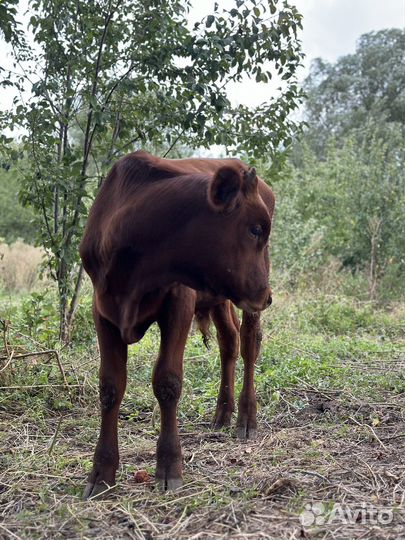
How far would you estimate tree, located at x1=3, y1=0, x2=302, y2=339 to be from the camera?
6.33 metres

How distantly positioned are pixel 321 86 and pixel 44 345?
3403cm

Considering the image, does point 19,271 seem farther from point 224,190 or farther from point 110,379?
point 224,190

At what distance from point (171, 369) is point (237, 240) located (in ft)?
2.78

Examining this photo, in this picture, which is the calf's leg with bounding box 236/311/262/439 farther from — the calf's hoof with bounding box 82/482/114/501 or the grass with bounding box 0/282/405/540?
the calf's hoof with bounding box 82/482/114/501

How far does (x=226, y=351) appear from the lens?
5.65 m

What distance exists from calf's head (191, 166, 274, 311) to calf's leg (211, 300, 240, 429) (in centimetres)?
178

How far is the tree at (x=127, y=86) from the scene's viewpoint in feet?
20.8

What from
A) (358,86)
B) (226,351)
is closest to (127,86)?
(226,351)

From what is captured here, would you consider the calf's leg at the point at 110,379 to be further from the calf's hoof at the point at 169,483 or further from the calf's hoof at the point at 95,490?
the calf's hoof at the point at 169,483

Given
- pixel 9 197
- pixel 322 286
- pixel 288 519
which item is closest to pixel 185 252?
pixel 288 519

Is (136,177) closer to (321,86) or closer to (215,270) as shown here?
(215,270)

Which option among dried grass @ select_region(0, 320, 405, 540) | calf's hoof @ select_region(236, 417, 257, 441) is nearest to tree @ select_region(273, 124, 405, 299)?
dried grass @ select_region(0, 320, 405, 540)

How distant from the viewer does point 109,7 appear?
658 centimetres

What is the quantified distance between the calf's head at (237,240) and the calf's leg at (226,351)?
5.84 feet
